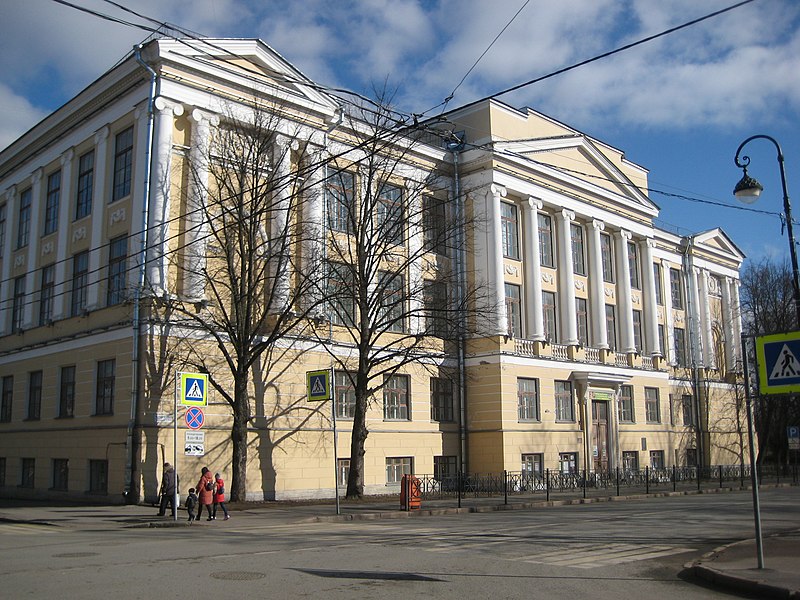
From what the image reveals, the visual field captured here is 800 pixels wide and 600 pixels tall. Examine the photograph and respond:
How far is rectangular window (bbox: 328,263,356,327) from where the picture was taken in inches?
1139

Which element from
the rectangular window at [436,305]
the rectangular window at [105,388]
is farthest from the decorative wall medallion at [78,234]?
the rectangular window at [436,305]

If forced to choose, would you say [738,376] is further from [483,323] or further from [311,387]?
[311,387]

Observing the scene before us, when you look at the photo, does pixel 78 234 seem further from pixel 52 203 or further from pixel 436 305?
pixel 436 305

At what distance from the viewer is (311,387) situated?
77.0ft

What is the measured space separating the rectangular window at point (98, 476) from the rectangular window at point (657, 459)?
3081cm

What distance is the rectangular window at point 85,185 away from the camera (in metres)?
31.6

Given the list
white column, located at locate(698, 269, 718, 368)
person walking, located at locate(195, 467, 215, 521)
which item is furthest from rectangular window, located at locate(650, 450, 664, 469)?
person walking, located at locate(195, 467, 215, 521)

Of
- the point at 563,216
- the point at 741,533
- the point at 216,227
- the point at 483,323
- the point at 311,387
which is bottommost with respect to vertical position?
the point at 741,533

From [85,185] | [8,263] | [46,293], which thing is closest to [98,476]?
[46,293]

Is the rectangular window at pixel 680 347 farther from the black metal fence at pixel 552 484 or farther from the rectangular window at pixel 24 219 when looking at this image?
the rectangular window at pixel 24 219

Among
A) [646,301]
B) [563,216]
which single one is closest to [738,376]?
[646,301]

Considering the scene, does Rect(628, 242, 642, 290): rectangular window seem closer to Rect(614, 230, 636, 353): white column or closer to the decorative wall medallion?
Rect(614, 230, 636, 353): white column

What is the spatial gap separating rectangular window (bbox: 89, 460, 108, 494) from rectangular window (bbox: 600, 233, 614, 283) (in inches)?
1139

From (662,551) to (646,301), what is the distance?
34.5 m
